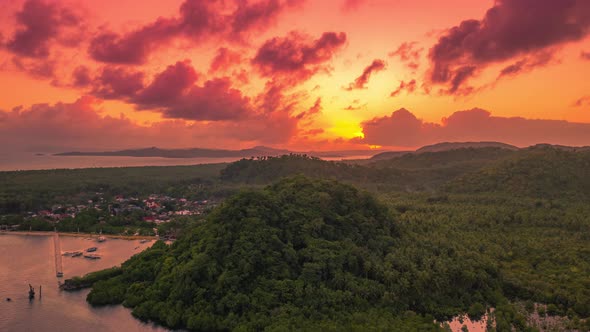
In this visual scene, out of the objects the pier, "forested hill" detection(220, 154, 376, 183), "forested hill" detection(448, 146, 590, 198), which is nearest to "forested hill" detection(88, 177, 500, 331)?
the pier

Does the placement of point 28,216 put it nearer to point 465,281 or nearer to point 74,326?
point 74,326

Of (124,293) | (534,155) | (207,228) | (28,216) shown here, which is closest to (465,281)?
(207,228)

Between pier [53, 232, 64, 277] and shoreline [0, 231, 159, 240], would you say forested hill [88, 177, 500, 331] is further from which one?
shoreline [0, 231, 159, 240]

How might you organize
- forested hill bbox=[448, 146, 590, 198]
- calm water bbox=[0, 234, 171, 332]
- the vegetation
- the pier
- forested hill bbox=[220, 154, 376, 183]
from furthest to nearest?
forested hill bbox=[220, 154, 376, 183] → forested hill bbox=[448, 146, 590, 198] → the pier → calm water bbox=[0, 234, 171, 332] → the vegetation

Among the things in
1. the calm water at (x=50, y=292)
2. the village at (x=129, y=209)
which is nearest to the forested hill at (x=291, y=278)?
the calm water at (x=50, y=292)

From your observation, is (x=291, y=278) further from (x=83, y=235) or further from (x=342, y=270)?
(x=83, y=235)
